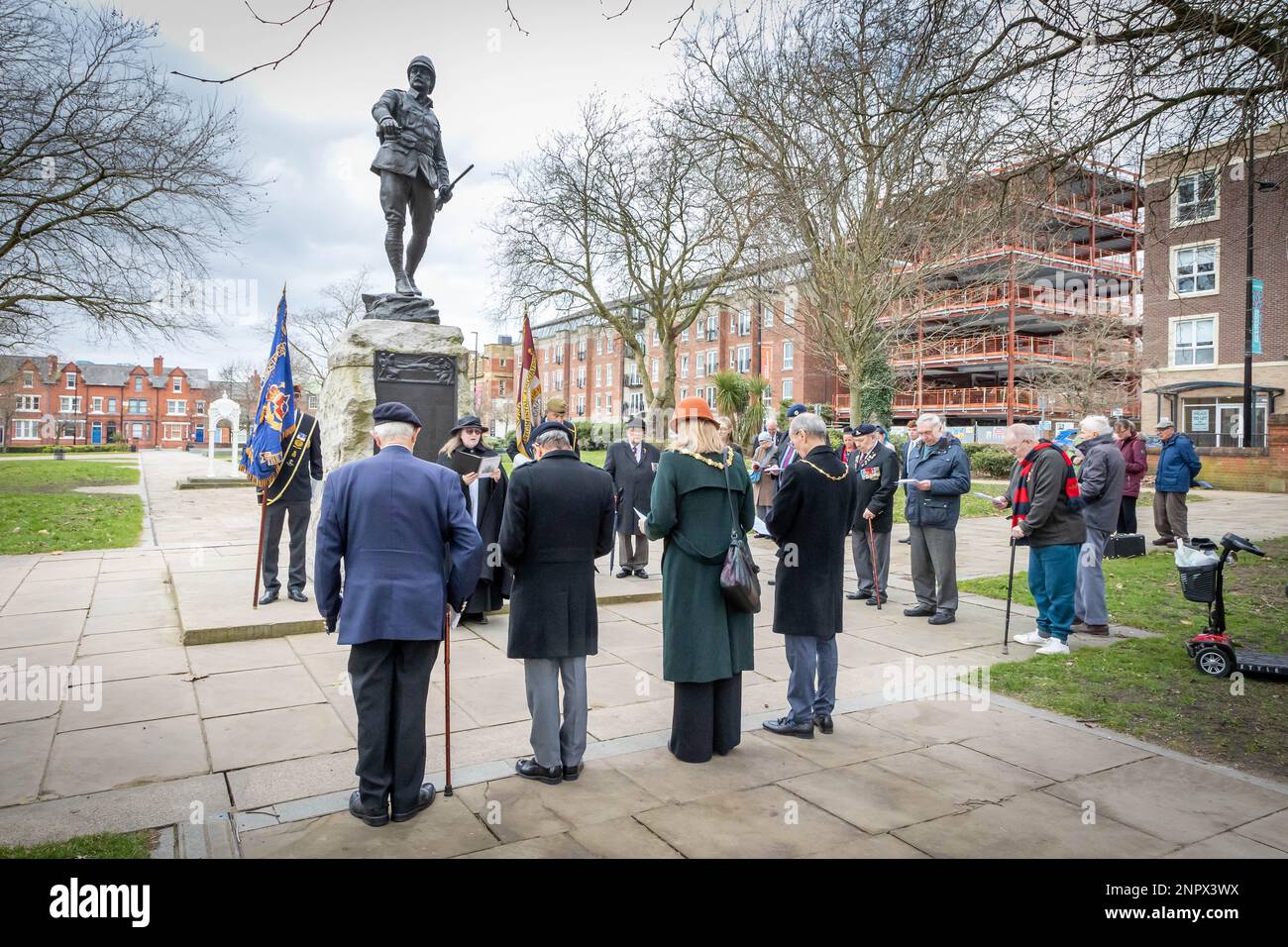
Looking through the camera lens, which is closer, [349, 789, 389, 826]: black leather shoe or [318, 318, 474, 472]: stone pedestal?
[349, 789, 389, 826]: black leather shoe

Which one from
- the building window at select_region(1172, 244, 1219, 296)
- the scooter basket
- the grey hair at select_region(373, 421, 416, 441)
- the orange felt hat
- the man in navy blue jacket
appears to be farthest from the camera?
the building window at select_region(1172, 244, 1219, 296)

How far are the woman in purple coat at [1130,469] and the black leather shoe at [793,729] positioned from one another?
10877 mm

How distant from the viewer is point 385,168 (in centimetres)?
855

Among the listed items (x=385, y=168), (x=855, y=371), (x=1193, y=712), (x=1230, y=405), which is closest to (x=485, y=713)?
(x=1193, y=712)

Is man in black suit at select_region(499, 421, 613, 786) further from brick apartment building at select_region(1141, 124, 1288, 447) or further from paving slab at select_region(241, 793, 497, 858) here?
brick apartment building at select_region(1141, 124, 1288, 447)

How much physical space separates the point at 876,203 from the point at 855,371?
351cm

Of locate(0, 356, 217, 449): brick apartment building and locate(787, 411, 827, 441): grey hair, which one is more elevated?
locate(0, 356, 217, 449): brick apartment building

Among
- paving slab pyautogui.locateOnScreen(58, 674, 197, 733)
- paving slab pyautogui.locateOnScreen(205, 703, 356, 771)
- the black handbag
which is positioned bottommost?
paving slab pyautogui.locateOnScreen(205, 703, 356, 771)

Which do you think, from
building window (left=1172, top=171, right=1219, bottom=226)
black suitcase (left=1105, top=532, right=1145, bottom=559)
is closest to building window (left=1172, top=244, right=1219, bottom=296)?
black suitcase (left=1105, top=532, right=1145, bottom=559)

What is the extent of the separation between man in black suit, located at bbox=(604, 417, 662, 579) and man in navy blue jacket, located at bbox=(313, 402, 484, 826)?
19.9ft

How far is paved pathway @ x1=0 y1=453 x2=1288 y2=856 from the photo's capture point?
12.0ft

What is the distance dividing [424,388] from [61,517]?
1150 centimetres
